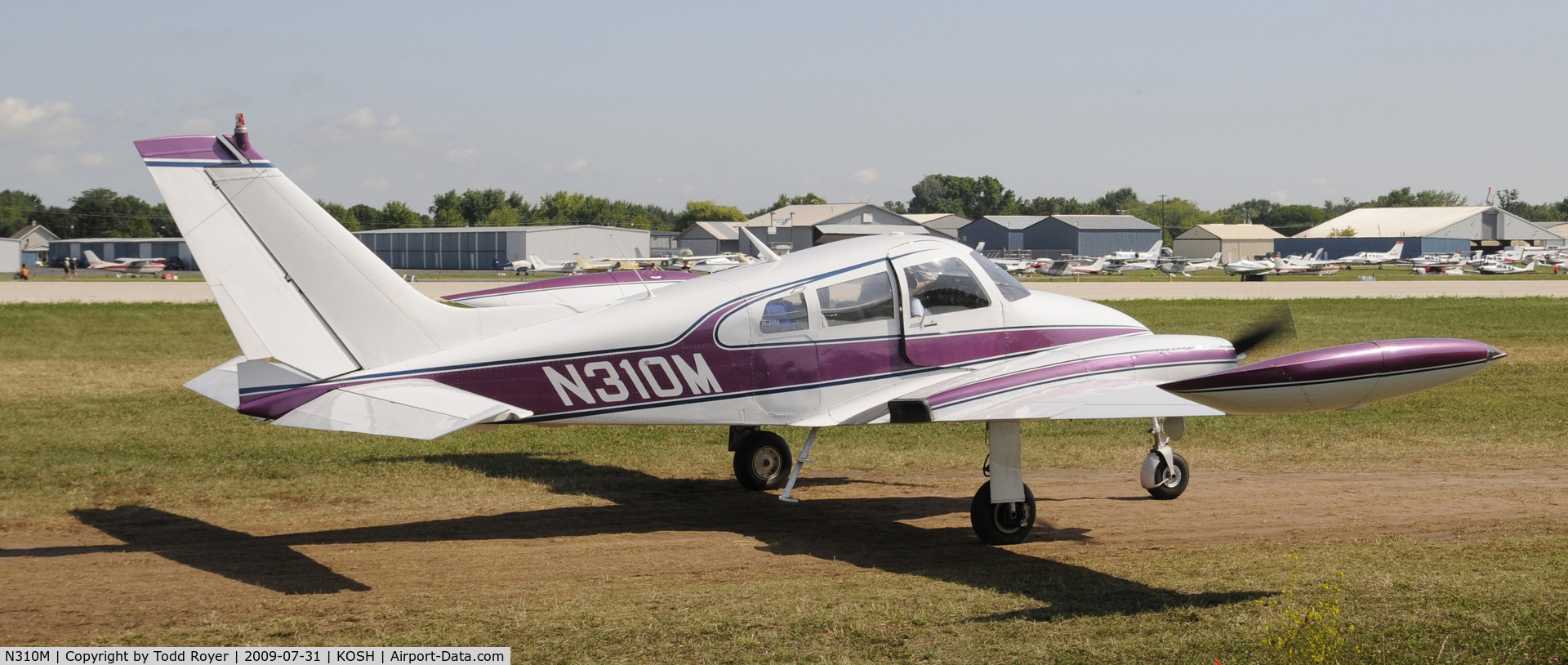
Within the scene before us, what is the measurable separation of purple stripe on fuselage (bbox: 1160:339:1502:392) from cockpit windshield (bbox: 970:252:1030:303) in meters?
2.88

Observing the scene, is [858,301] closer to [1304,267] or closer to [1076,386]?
[1076,386]

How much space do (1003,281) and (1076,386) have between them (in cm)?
149

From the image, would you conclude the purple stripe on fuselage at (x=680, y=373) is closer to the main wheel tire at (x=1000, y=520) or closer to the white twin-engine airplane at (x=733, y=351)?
the white twin-engine airplane at (x=733, y=351)

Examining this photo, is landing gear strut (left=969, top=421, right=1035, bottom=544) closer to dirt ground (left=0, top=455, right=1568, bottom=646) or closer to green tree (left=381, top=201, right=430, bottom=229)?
dirt ground (left=0, top=455, right=1568, bottom=646)

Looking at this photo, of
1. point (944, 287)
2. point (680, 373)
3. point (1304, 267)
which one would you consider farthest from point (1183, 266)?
point (680, 373)

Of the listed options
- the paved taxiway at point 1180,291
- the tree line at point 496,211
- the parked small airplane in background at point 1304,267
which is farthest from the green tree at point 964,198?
the paved taxiway at point 1180,291

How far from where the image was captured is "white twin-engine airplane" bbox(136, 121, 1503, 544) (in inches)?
329

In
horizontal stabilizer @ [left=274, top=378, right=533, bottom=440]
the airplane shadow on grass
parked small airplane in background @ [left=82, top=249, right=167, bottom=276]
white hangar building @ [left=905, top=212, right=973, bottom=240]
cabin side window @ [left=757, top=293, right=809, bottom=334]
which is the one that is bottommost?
the airplane shadow on grass

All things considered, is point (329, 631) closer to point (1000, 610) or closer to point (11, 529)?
point (1000, 610)

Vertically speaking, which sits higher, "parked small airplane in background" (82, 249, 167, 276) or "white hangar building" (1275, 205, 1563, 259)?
"white hangar building" (1275, 205, 1563, 259)

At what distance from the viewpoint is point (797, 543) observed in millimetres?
10094

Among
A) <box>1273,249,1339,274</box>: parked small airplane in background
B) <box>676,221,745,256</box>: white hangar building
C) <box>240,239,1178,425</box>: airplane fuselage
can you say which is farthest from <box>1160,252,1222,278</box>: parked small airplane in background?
<box>240,239,1178,425</box>: airplane fuselage

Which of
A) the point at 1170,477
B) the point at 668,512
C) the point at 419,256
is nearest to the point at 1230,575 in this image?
the point at 1170,477
